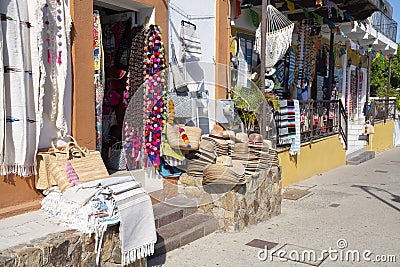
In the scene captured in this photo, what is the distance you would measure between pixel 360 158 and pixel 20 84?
34.1 feet

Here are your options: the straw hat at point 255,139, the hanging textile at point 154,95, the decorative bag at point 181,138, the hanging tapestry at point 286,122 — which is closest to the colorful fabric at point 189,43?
the hanging textile at point 154,95

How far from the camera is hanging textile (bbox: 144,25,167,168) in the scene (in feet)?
17.7

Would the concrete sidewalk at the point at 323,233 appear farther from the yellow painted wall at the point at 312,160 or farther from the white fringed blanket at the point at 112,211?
the white fringed blanket at the point at 112,211

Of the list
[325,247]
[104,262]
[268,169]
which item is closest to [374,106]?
[268,169]

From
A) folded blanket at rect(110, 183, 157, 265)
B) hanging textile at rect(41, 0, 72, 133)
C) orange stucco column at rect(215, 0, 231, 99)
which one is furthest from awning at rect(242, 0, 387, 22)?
folded blanket at rect(110, 183, 157, 265)

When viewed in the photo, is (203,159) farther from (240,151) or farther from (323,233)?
(323,233)

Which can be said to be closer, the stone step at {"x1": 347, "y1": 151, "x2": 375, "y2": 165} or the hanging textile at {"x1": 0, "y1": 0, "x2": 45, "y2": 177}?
the hanging textile at {"x1": 0, "y1": 0, "x2": 45, "y2": 177}

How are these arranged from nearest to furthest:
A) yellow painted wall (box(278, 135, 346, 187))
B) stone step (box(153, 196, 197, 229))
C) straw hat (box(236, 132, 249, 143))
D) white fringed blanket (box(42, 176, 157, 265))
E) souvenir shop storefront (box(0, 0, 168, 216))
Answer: white fringed blanket (box(42, 176, 157, 265)) → souvenir shop storefront (box(0, 0, 168, 216)) → stone step (box(153, 196, 197, 229)) → straw hat (box(236, 132, 249, 143)) → yellow painted wall (box(278, 135, 346, 187))

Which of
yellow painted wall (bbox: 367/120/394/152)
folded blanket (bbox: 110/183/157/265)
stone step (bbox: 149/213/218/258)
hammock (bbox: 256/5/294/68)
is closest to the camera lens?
folded blanket (bbox: 110/183/157/265)

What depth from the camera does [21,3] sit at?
3713 millimetres

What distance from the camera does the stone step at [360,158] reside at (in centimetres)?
1133

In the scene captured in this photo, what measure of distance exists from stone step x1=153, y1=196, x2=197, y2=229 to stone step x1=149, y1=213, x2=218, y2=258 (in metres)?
0.05

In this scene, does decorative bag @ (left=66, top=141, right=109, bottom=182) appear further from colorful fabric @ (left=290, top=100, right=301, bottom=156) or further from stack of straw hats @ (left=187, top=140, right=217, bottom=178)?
colorful fabric @ (left=290, top=100, right=301, bottom=156)

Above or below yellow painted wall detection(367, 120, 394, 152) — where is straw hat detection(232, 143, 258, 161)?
above
